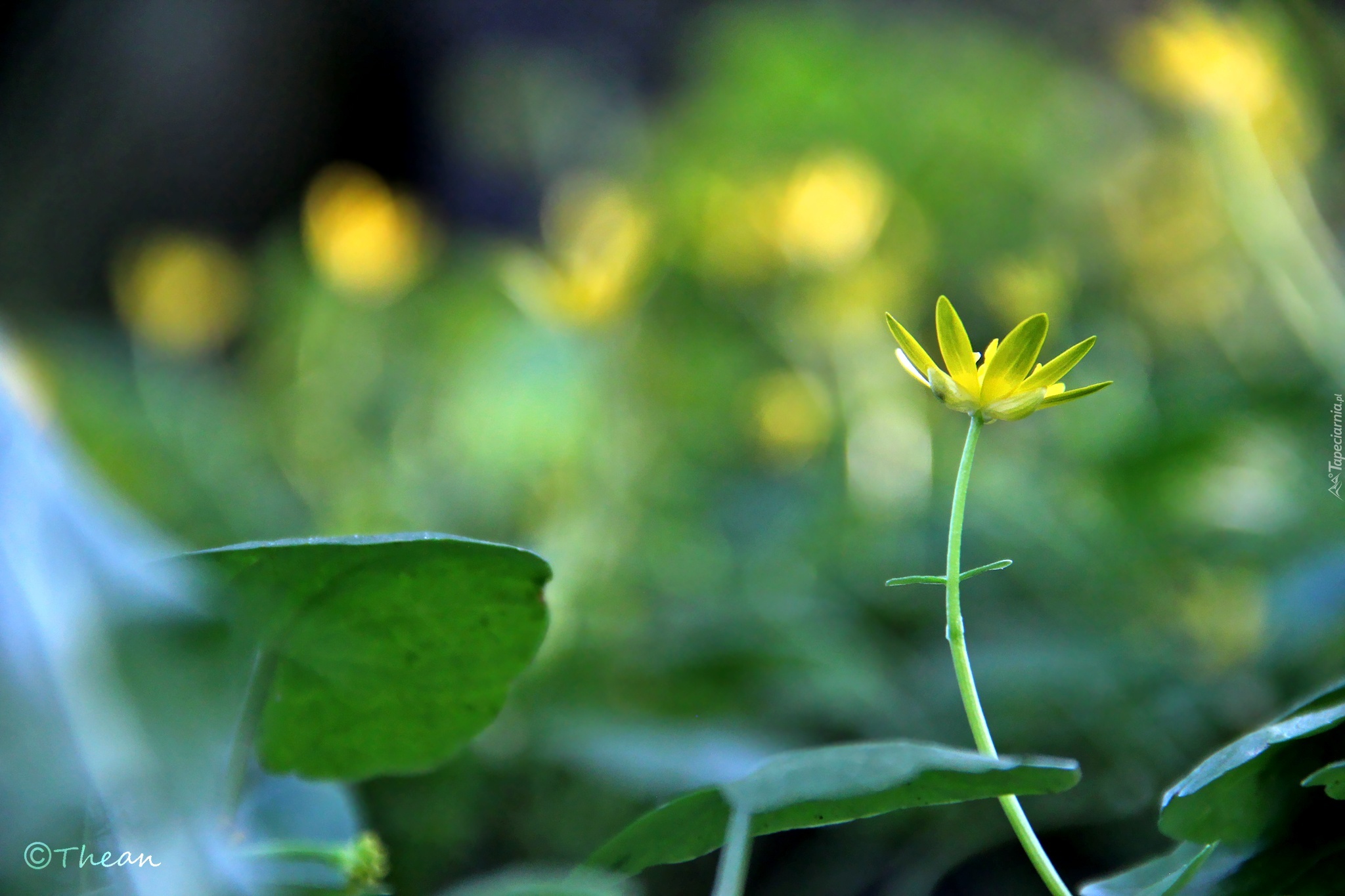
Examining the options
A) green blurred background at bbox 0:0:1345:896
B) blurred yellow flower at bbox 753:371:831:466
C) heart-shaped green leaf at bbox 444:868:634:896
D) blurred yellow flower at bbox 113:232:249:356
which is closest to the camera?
heart-shaped green leaf at bbox 444:868:634:896

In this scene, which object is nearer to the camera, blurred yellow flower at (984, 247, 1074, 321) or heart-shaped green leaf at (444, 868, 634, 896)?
heart-shaped green leaf at (444, 868, 634, 896)

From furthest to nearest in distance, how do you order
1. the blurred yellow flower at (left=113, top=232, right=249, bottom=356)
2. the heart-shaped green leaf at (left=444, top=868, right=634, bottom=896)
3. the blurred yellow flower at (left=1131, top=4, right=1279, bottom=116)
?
the blurred yellow flower at (left=113, top=232, right=249, bottom=356) < the blurred yellow flower at (left=1131, top=4, right=1279, bottom=116) < the heart-shaped green leaf at (left=444, top=868, right=634, bottom=896)

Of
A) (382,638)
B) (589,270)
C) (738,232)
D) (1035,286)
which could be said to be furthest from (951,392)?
(738,232)

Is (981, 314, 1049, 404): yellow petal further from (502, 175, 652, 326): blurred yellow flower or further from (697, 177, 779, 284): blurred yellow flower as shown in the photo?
(697, 177, 779, 284): blurred yellow flower

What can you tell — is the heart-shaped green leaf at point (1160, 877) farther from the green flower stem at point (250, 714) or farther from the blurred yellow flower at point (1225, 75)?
the blurred yellow flower at point (1225, 75)

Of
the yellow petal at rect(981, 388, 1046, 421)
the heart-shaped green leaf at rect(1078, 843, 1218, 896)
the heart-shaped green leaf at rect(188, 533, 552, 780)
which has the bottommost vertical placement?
the heart-shaped green leaf at rect(1078, 843, 1218, 896)

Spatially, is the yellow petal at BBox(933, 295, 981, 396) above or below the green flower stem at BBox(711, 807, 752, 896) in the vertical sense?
above

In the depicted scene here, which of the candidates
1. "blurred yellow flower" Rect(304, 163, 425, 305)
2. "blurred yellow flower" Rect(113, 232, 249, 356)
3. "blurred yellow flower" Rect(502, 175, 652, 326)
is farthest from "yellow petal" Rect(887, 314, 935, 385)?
"blurred yellow flower" Rect(113, 232, 249, 356)
